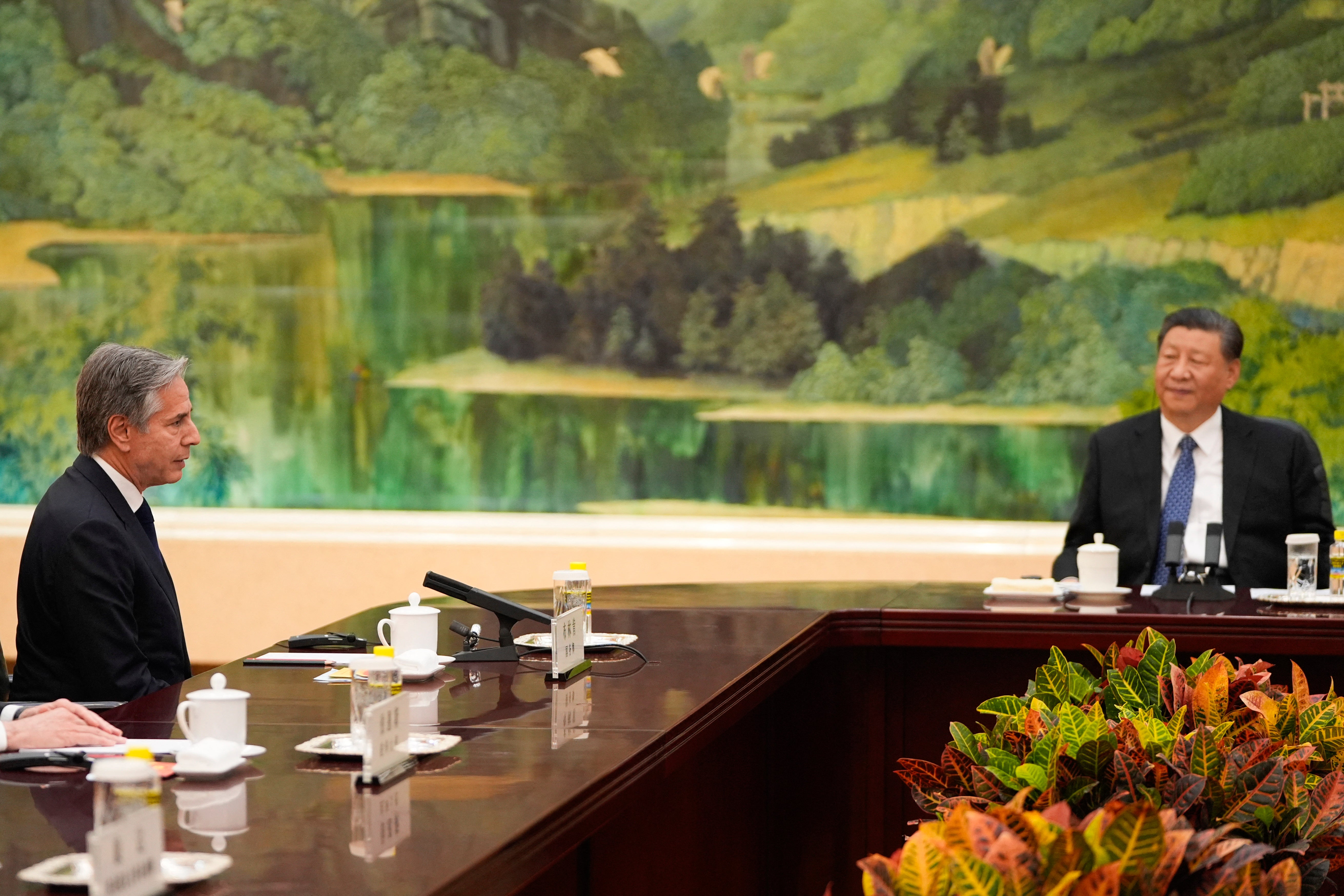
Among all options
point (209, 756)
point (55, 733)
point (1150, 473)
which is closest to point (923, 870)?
point (209, 756)

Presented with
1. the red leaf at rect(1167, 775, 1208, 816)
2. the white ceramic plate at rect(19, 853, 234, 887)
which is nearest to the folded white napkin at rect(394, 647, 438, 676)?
the white ceramic plate at rect(19, 853, 234, 887)

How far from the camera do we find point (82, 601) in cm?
276

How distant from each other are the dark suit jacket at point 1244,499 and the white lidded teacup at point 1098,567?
0.38m

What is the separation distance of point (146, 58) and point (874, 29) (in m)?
3.35

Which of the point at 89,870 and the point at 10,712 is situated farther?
the point at 10,712

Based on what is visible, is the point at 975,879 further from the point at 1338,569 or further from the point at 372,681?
the point at 1338,569

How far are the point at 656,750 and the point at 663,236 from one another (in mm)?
4790

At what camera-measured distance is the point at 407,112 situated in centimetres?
682

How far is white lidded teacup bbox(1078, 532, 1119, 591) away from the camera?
394 centimetres

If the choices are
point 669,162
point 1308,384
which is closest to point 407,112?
point 669,162

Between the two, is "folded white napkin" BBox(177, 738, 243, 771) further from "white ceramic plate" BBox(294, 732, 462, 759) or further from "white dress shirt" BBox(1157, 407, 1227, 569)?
"white dress shirt" BBox(1157, 407, 1227, 569)

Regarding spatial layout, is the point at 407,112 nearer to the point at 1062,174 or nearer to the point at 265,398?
the point at 265,398

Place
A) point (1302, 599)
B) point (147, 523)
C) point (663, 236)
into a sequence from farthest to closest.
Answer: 1. point (663, 236)
2. point (1302, 599)
3. point (147, 523)

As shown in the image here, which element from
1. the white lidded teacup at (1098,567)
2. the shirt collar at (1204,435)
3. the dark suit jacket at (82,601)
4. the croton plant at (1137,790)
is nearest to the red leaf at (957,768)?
the croton plant at (1137,790)
